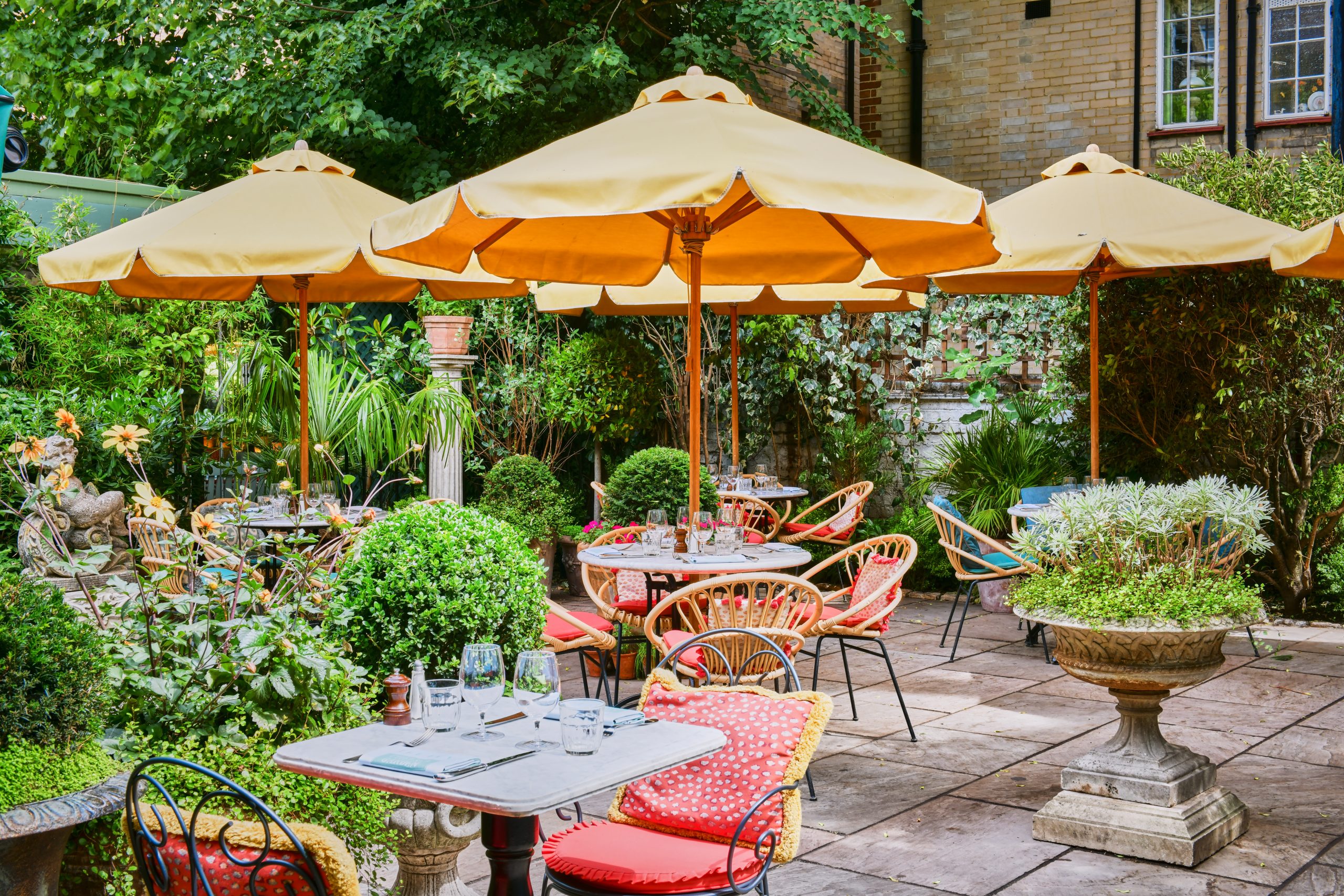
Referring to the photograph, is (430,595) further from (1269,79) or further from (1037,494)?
(1269,79)

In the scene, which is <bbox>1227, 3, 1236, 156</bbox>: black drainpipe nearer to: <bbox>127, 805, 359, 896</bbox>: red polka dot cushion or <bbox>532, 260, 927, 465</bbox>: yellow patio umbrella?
<bbox>532, 260, 927, 465</bbox>: yellow patio umbrella

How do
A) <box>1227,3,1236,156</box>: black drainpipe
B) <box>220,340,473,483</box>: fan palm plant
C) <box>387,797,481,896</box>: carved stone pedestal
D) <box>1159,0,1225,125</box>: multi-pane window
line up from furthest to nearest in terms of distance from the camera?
1. <box>1159,0,1225,125</box>: multi-pane window
2. <box>1227,3,1236,156</box>: black drainpipe
3. <box>220,340,473,483</box>: fan palm plant
4. <box>387,797,481,896</box>: carved stone pedestal

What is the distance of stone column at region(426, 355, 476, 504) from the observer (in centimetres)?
941

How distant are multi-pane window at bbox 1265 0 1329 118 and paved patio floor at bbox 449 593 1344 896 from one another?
281 inches

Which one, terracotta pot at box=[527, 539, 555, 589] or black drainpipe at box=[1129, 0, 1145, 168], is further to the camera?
black drainpipe at box=[1129, 0, 1145, 168]

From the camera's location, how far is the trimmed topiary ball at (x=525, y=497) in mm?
8734

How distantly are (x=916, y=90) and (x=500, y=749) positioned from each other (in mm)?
13357

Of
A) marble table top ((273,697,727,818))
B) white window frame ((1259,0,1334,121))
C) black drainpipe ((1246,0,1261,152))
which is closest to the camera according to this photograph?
marble table top ((273,697,727,818))

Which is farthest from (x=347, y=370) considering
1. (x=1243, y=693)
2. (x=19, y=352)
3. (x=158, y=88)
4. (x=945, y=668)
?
(x=1243, y=693)

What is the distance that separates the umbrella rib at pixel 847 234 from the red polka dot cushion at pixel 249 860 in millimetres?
3927

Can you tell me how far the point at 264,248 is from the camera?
5.70m

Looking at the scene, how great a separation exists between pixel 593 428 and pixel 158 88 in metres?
4.79

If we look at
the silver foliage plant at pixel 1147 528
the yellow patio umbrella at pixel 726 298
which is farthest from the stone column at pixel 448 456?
the silver foliage plant at pixel 1147 528

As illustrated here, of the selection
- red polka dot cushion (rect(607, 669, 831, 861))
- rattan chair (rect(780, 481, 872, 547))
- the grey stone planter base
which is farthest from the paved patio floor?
rattan chair (rect(780, 481, 872, 547))
